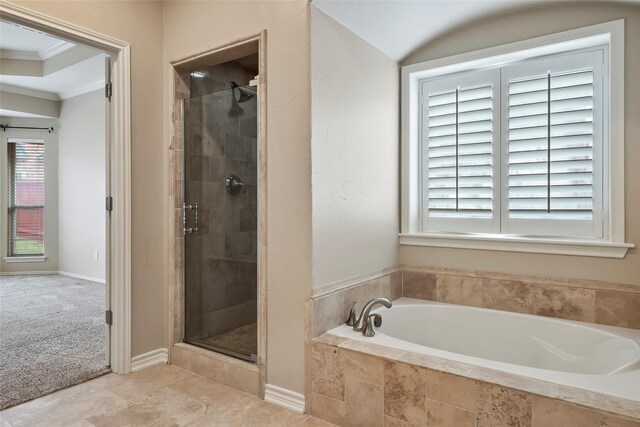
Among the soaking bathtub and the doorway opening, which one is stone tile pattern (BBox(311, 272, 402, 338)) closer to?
the soaking bathtub

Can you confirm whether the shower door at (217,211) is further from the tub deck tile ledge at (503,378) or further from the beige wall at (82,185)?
the beige wall at (82,185)

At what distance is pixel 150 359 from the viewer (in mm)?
2588

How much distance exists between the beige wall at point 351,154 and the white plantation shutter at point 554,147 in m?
0.76

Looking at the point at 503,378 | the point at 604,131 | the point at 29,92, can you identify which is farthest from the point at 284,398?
the point at 29,92

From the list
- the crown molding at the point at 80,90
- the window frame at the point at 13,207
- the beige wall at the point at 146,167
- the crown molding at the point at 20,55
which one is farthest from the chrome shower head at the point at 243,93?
the window frame at the point at 13,207

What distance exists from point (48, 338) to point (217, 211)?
5.71 ft

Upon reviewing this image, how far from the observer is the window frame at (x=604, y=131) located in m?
2.12

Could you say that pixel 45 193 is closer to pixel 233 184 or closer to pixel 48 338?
pixel 48 338

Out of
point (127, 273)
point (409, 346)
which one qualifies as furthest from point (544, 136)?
point (127, 273)

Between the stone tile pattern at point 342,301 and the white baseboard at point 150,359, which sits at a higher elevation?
the stone tile pattern at point 342,301

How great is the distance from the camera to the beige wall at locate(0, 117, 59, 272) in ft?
19.3

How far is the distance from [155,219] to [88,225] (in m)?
3.53

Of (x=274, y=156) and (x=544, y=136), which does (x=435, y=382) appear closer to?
(x=274, y=156)

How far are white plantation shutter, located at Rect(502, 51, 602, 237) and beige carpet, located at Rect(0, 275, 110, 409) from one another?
2.89 metres
